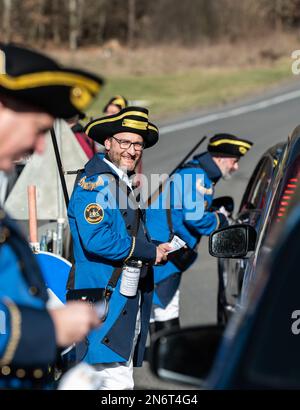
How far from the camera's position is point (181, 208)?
8039 mm

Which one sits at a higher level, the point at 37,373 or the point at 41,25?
the point at 41,25

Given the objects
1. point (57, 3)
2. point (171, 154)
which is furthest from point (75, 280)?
point (57, 3)

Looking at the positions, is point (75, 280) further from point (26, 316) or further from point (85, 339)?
point (26, 316)

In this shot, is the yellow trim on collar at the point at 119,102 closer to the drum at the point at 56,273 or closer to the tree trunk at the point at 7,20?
the drum at the point at 56,273

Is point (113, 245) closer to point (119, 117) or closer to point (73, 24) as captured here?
point (119, 117)

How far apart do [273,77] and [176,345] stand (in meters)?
27.9

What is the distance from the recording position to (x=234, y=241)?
5590mm

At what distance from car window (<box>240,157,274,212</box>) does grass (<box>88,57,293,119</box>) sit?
1516cm

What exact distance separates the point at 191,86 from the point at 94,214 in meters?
25.5

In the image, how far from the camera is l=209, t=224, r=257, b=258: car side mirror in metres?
5.55

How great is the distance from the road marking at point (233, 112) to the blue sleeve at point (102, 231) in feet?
49.8

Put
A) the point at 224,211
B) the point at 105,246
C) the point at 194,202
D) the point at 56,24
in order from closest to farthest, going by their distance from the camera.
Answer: the point at 105,246
the point at 194,202
the point at 224,211
the point at 56,24

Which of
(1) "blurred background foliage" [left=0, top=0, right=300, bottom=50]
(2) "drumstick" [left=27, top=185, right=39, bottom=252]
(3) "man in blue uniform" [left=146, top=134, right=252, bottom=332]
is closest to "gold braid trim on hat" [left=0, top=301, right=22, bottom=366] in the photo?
(2) "drumstick" [left=27, top=185, right=39, bottom=252]

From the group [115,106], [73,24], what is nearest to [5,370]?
[115,106]
